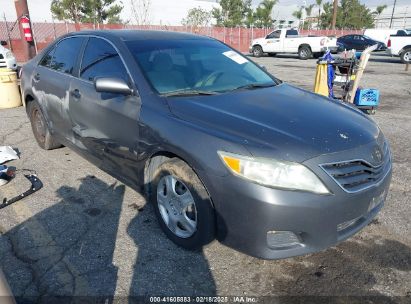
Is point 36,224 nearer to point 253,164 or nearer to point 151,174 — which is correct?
point 151,174

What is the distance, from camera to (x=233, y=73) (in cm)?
354

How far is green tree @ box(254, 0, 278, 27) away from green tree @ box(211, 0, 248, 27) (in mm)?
3605

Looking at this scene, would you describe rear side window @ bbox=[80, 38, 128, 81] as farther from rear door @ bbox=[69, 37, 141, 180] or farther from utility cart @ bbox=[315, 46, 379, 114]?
utility cart @ bbox=[315, 46, 379, 114]

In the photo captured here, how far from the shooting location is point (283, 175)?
7.25 ft

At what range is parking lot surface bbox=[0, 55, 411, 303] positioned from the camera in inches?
97.3

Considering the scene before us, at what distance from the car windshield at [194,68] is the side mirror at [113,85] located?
213mm

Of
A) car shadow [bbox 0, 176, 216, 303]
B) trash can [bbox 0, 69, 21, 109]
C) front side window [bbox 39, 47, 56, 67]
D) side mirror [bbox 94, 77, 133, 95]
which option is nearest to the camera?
car shadow [bbox 0, 176, 216, 303]

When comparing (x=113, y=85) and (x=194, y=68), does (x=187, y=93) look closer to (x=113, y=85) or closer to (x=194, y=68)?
(x=194, y=68)

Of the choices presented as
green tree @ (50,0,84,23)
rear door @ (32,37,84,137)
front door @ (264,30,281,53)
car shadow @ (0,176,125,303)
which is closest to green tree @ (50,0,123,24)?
green tree @ (50,0,84,23)

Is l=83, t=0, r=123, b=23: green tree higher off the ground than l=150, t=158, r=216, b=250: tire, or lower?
higher

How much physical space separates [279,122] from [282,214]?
0.71m

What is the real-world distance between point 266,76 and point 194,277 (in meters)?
2.25

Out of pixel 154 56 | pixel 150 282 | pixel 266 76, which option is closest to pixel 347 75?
pixel 266 76

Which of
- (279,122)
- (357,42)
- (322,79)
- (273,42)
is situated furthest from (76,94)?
(357,42)
